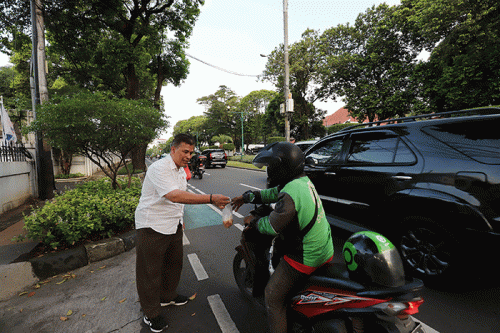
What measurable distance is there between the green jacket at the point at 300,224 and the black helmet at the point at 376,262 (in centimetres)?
26

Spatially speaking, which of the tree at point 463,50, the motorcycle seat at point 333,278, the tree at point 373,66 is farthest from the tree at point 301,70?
the motorcycle seat at point 333,278

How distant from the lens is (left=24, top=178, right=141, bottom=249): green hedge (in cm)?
348

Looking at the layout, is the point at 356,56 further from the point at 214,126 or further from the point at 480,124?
the point at 214,126

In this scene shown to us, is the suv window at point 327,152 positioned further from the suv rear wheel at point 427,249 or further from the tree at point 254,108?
the tree at point 254,108

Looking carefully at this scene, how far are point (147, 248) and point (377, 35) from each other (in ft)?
83.0

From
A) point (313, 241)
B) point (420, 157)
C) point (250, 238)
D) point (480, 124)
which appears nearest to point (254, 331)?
point (250, 238)

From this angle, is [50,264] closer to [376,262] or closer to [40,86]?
[376,262]

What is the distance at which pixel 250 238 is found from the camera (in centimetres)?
216

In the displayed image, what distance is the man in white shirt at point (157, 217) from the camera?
7.00 ft

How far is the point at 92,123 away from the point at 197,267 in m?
3.72

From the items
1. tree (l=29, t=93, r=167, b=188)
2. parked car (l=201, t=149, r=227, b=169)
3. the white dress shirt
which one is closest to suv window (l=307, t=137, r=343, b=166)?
the white dress shirt

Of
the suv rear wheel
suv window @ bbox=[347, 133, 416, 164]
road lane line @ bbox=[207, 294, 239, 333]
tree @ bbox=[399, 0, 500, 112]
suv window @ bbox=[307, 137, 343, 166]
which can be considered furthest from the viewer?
tree @ bbox=[399, 0, 500, 112]

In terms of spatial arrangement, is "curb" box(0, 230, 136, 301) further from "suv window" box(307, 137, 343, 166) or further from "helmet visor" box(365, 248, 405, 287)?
"helmet visor" box(365, 248, 405, 287)

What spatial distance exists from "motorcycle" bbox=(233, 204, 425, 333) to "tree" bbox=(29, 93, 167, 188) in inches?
183
